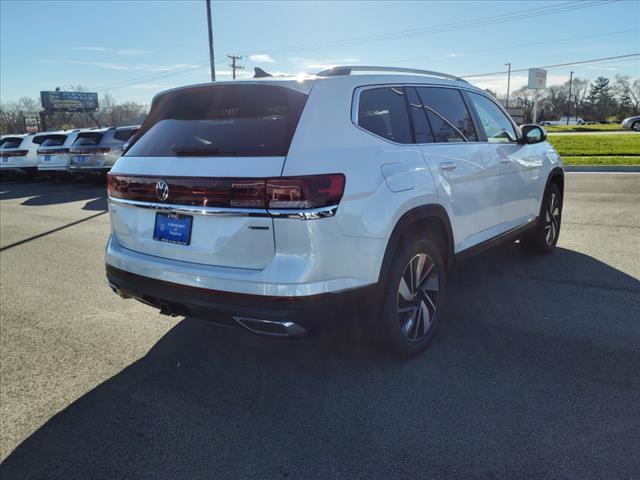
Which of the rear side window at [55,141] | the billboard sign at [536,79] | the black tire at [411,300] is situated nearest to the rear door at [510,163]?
the black tire at [411,300]

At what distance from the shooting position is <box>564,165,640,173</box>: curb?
45.8ft

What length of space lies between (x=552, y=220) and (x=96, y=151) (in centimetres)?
1332

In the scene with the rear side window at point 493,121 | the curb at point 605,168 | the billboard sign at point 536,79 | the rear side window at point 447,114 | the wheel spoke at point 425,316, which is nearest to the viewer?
the wheel spoke at point 425,316

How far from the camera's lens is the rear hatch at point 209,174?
2736 millimetres

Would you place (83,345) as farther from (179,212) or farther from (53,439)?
(179,212)

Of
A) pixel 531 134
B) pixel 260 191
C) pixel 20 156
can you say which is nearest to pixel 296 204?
pixel 260 191

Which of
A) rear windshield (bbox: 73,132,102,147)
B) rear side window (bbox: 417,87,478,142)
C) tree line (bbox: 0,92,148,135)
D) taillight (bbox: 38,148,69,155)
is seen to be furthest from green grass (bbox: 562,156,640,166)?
tree line (bbox: 0,92,148,135)

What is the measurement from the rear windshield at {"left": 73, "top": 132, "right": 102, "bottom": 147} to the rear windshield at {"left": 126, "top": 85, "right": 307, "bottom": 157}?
1331 cm

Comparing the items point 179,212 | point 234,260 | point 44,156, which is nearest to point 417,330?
point 234,260

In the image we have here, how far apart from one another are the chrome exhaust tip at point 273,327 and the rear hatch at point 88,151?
553 inches

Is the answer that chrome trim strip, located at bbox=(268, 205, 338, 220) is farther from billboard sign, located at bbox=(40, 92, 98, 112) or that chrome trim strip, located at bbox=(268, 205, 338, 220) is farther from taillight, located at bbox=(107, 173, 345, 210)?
billboard sign, located at bbox=(40, 92, 98, 112)

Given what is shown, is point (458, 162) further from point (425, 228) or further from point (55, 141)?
point (55, 141)

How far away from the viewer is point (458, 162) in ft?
12.7

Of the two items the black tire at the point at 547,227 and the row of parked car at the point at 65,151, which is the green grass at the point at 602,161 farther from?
the row of parked car at the point at 65,151
